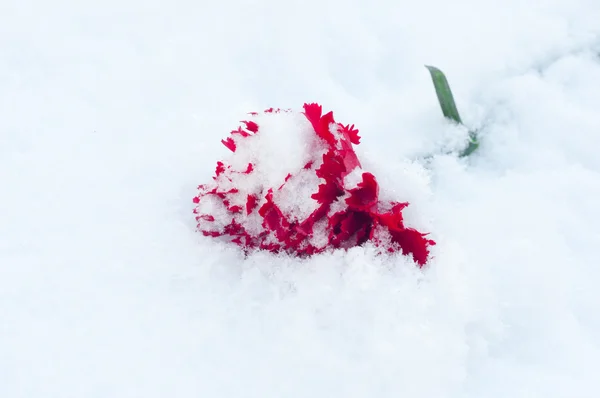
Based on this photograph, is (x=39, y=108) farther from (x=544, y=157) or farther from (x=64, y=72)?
(x=544, y=157)

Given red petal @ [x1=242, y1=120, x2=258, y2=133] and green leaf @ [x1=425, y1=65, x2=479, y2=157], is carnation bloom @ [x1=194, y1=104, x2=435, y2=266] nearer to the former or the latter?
red petal @ [x1=242, y1=120, x2=258, y2=133]

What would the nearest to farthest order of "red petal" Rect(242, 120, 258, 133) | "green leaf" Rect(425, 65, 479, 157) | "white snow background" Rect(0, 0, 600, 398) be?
"white snow background" Rect(0, 0, 600, 398) < "red petal" Rect(242, 120, 258, 133) < "green leaf" Rect(425, 65, 479, 157)

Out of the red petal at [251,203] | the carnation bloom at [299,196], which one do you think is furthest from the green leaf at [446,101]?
the red petal at [251,203]

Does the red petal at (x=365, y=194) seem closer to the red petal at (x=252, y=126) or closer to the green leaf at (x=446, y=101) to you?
the red petal at (x=252, y=126)

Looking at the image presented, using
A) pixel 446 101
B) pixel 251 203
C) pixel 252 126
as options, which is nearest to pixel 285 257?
pixel 251 203

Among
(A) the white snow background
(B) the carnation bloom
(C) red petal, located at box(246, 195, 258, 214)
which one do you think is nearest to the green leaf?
(A) the white snow background

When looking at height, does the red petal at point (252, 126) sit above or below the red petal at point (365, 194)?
above

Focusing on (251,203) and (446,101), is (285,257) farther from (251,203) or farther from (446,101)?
(446,101)
